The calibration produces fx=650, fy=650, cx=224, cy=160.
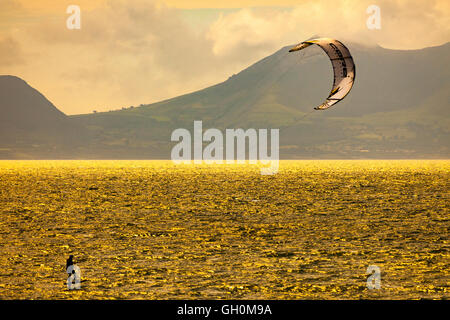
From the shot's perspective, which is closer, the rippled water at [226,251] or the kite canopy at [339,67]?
the rippled water at [226,251]

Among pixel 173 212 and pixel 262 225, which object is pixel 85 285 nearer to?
pixel 262 225

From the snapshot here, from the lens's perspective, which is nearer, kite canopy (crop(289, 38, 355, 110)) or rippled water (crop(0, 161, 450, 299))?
rippled water (crop(0, 161, 450, 299))

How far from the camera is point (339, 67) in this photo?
2276 inches

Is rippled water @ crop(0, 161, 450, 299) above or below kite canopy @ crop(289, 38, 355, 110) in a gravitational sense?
below

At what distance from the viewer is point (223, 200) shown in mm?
71312

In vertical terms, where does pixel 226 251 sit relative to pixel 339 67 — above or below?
below

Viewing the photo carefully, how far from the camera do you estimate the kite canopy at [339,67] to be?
173ft

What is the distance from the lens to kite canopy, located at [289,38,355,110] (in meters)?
52.8

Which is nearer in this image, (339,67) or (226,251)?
(226,251)

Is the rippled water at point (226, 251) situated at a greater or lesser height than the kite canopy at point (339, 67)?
lesser

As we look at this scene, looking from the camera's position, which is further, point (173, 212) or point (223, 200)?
point (223, 200)
